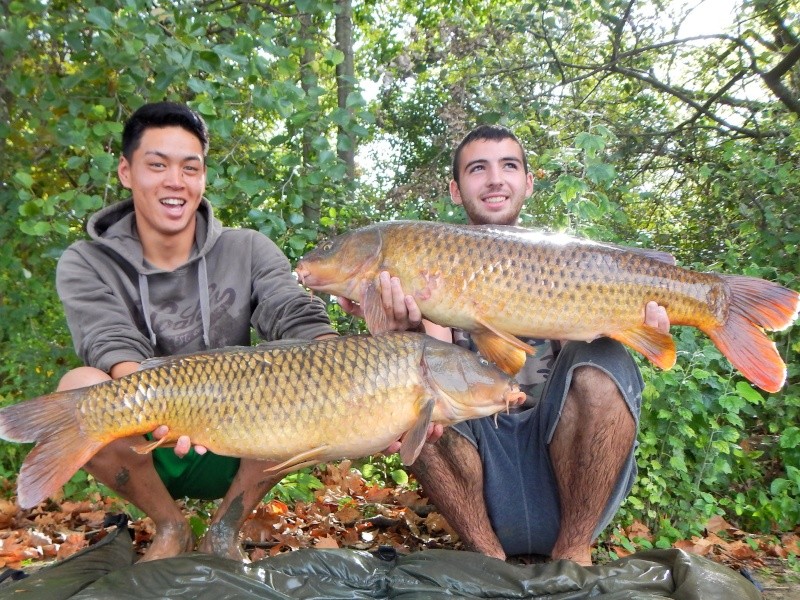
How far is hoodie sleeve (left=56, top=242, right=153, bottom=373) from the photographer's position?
212cm

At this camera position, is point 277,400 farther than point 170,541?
No

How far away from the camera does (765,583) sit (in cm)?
238

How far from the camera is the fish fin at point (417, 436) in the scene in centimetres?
171

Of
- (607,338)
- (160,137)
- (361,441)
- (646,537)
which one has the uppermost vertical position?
(160,137)

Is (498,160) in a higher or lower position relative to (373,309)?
higher

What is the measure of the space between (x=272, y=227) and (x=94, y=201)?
64 cm

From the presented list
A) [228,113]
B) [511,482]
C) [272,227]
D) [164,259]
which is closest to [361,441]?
[511,482]

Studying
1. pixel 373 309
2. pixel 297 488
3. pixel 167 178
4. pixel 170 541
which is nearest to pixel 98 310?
pixel 167 178

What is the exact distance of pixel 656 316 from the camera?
6.29ft

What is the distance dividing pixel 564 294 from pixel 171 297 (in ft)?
4.08

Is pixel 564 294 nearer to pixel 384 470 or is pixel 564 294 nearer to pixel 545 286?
pixel 545 286

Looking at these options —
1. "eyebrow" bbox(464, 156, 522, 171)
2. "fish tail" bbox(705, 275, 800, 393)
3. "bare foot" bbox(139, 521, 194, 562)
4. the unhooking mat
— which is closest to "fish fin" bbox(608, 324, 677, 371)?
"fish tail" bbox(705, 275, 800, 393)

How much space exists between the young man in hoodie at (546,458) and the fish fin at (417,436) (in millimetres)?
290

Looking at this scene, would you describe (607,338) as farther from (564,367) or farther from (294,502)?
(294,502)
